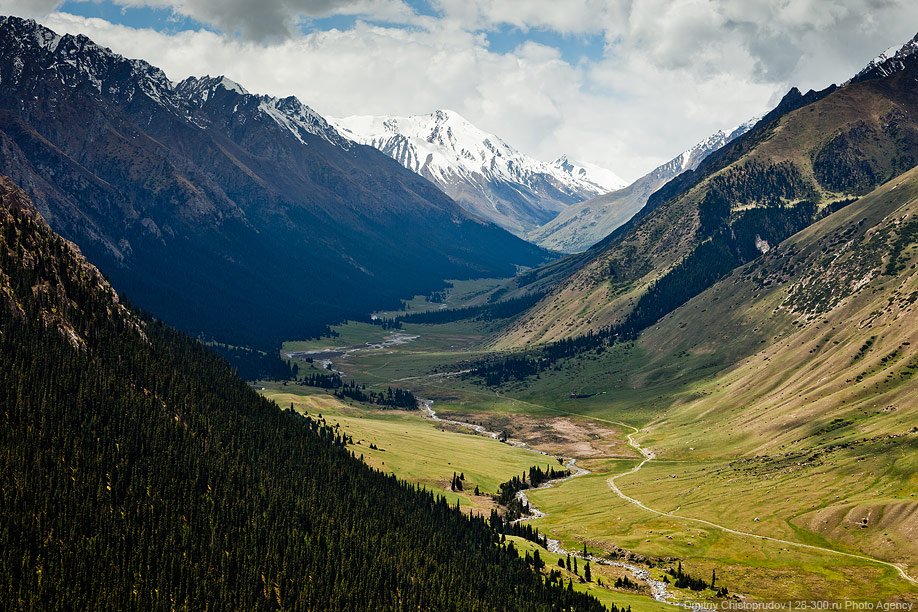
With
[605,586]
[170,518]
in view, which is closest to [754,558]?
[605,586]

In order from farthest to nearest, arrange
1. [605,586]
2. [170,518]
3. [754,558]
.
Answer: [754,558], [605,586], [170,518]

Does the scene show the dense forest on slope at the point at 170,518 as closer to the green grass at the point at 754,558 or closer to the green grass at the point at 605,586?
the green grass at the point at 605,586

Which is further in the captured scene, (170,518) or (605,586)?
(605,586)

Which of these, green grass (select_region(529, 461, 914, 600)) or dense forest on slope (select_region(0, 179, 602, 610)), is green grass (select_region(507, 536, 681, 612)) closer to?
dense forest on slope (select_region(0, 179, 602, 610))

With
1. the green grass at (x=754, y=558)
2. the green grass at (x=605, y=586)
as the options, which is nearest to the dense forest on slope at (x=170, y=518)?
the green grass at (x=605, y=586)

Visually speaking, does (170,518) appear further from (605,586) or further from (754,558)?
(754,558)

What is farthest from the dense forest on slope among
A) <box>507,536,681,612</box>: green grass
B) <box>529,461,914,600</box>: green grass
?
<box>529,461,914,600</box>: green grass

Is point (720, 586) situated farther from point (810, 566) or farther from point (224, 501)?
point (224, 501)

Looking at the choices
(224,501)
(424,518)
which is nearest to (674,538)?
(424,518)
